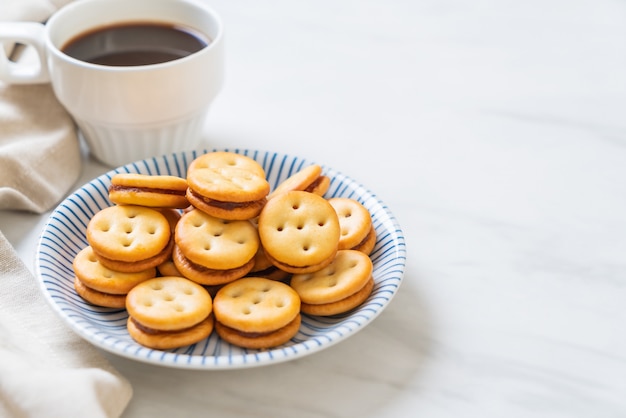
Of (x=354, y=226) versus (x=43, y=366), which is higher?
(x=354, y=226)

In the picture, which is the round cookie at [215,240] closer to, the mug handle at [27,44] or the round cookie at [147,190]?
the round cookie at [147,190]

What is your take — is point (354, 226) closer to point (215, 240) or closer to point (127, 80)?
point (215, 240)

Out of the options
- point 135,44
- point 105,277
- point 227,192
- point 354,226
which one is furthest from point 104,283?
point 135,44

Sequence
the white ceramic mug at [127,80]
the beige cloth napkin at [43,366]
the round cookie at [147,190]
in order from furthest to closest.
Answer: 1. the white ceramic mug at [127,80]
2. the round cookie at [147,190]
3. the beige cloth napkin at [43,366]

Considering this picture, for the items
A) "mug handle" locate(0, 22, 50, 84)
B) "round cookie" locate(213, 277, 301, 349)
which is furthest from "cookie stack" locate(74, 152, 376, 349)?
"mug handle" locate(0, 22, 50, 84)

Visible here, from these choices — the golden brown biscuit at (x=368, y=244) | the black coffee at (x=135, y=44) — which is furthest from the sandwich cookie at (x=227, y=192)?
the black coffee at (x=135, y=44)

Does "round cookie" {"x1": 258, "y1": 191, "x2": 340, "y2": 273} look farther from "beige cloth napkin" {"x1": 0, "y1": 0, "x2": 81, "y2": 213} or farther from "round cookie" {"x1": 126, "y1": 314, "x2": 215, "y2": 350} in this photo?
"beige cloth napkin" {"x1": 0, "y1": 0, "x2": 81, "y2": 213}

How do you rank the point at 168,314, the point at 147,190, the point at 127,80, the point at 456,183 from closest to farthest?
the point at 168,314, the point at 147,190, the point at 127,80, the point at 456,183

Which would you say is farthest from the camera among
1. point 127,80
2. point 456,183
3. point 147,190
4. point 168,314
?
point 456,183
